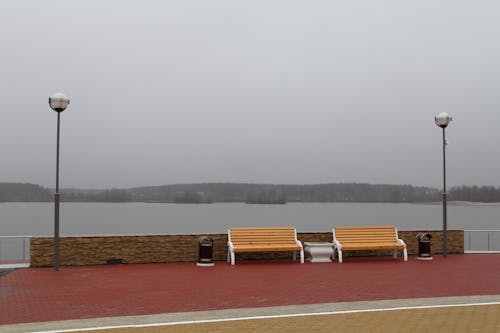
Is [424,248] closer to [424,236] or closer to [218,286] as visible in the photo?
[424,236]

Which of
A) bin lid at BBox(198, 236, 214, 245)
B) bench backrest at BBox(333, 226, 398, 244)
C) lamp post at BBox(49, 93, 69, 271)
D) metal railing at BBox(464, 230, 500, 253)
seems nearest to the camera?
lamp post at BBox(49, 93, 69, 271)

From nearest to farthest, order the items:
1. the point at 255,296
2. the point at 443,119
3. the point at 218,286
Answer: the point at 255,296, the point at 218,286, the point at 443,119

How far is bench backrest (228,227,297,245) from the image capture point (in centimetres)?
1295

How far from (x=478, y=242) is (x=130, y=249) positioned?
2130cm

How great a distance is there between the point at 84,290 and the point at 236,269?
353 centimetres

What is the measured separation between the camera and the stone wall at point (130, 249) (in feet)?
38.8

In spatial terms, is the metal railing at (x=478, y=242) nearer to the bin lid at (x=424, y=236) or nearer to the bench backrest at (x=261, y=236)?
the bin lid at (x=424, y=236)

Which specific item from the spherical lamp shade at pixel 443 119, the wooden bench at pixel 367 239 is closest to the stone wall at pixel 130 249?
the wooden bench at pixel 367 239

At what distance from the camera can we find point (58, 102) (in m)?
11.7

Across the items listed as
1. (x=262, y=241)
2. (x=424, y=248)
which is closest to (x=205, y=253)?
(x=262, y=241)

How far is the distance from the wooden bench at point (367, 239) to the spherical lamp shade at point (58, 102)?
6.55 metres

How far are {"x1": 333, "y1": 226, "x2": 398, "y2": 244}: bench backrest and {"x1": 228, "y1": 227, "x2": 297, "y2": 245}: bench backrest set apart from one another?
1.12 meters

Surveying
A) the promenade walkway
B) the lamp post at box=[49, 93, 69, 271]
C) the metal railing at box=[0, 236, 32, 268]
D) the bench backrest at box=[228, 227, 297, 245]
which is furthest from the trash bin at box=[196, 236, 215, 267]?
the metal railing at box=[0, 236, 32, 268]

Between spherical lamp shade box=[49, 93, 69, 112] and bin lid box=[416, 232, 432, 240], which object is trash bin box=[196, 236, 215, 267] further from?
bin lid box=[416, 232, 432, 240]
